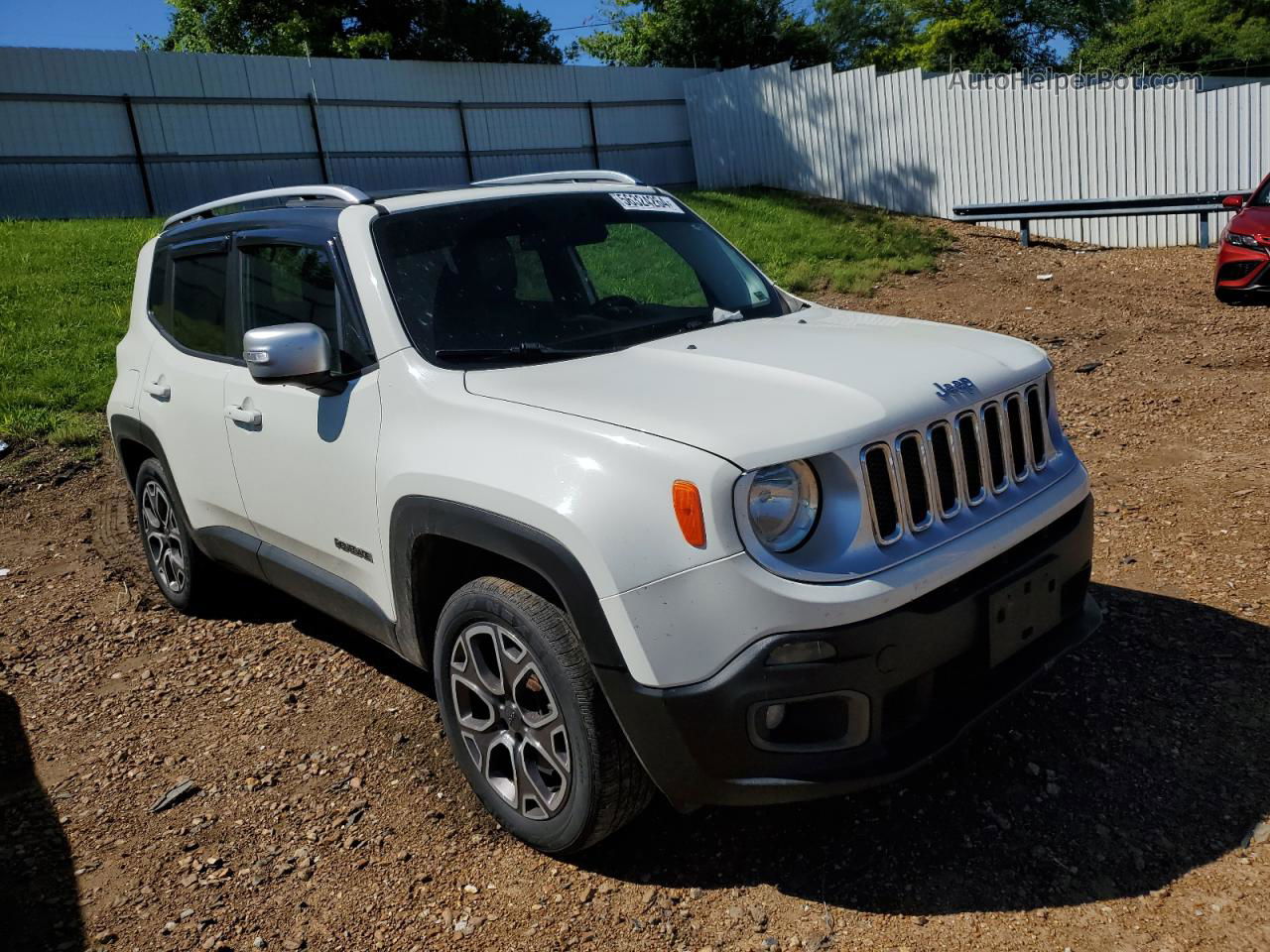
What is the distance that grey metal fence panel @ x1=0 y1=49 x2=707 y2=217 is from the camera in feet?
49.1

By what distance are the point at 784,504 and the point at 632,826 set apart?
1193 millimetres

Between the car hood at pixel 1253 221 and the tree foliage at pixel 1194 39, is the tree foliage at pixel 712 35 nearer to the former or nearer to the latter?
the tree foliage at pixel 1194 39

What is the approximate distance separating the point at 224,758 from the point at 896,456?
2613mm

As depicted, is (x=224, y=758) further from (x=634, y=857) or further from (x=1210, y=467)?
(x=1210, y=467)

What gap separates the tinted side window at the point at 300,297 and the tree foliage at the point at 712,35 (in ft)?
87.0

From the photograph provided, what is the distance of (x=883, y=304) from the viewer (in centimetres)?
1081

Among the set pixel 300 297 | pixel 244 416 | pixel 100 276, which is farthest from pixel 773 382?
pixel 100 276

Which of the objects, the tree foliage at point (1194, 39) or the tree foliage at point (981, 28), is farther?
the tree foliage at point (981, 28)


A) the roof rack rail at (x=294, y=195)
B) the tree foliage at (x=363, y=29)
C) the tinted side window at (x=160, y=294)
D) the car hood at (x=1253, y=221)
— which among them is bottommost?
the car hood at (x=1253, y=221)

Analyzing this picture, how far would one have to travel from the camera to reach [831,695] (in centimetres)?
249

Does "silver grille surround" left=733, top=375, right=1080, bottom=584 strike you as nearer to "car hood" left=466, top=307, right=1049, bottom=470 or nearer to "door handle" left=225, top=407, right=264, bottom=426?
"car hood" left=466, top=307, right=1049, bottom=470

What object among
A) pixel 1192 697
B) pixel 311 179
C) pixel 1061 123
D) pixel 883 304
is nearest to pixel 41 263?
pixel 311 179

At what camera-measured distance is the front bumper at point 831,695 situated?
2471 millimetres

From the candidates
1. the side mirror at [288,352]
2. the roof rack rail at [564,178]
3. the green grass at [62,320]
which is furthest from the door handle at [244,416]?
the green grass at [62,320]
